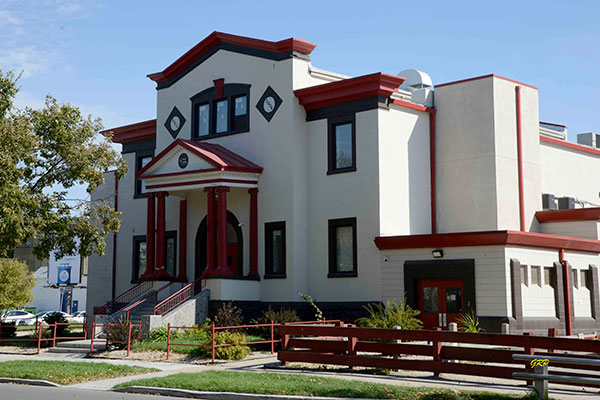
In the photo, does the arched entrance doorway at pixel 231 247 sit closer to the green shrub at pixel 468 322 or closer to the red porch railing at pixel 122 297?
the red porch railing at pixel 122 297

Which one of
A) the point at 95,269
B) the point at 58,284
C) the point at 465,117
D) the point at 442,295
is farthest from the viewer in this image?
the point at 58,284

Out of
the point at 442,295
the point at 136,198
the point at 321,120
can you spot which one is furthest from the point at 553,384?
the point at 136,198

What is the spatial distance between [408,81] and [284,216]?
10.1 metres

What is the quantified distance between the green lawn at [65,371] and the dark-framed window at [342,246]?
11.3 meters

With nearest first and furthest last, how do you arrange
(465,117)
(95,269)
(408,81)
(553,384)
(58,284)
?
(553,384) → (465,117) → (408,81) → (95,269) → (58,284)

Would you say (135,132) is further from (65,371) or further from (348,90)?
(65,371)

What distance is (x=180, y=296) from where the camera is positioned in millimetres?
31156

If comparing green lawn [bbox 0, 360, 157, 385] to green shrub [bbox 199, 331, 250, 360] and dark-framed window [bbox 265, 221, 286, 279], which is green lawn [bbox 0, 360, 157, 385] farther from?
dark-framed window [bbox 265, 221, 286, 279]

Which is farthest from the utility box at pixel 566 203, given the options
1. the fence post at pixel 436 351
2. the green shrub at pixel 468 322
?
the fence post at pixel 436 351

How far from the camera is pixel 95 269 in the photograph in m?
40.0

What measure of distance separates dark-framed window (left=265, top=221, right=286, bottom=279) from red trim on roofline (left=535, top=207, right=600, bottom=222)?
1123 cm

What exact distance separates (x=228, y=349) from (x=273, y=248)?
31.5 ft

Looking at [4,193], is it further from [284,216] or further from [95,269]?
[95,269]

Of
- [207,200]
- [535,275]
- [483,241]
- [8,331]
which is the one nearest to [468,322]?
[483,241]
